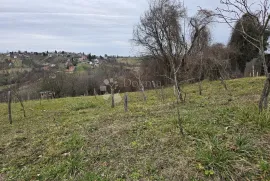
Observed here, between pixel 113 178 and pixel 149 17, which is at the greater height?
pixel 149 17

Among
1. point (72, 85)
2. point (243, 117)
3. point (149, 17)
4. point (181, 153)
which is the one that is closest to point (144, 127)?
point (181, 153)

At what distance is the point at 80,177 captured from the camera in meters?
2.61

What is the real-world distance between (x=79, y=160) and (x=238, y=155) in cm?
215

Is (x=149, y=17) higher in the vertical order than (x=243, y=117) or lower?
higher

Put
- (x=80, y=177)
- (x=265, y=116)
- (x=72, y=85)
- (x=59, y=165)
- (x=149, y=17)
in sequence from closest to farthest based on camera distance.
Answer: (x=80, y=177), (x=59, y=165), (x=265, y=116), (x=149, y=17), (x=72, y=85)

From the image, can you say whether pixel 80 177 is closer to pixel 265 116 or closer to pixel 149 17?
pixel 265 116

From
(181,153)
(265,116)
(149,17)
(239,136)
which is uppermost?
(149,17)

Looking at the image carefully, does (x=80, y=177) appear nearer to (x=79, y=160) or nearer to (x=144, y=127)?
(x=79, y=160)

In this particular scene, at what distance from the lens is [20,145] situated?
405 cm

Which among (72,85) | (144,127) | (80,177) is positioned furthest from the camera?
(72,85)

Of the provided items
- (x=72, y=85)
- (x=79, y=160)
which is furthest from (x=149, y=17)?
(x=79, y=160)

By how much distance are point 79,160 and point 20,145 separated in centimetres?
184

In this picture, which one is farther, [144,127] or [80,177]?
[144,127]

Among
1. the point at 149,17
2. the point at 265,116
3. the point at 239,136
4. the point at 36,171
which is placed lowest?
the point at 36,171
